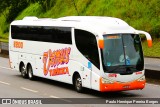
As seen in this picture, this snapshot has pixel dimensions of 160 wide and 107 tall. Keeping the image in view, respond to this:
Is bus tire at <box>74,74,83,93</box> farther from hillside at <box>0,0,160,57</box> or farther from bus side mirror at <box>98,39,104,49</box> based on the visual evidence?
hillside at <box>0,0,160,57</box>

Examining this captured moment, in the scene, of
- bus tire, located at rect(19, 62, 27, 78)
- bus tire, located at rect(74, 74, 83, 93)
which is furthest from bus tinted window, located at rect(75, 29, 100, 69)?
bus tire, located at rect(19, 62, 27, 78)

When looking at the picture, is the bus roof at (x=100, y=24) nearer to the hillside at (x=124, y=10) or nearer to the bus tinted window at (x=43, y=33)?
the bus tinted window at (x=43, y=33)

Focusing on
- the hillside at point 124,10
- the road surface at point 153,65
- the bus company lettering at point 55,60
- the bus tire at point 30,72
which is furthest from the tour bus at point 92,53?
the hillside at point 124,10

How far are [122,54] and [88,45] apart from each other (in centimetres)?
153

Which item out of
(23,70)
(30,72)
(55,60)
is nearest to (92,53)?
(55,60)

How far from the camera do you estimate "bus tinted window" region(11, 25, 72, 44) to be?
68.6ft

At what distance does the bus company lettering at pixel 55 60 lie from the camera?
20.8 metres

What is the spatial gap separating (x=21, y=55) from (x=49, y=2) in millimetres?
41069

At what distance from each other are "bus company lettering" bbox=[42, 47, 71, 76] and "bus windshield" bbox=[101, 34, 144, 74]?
290cm

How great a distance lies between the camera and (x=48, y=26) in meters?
22.8

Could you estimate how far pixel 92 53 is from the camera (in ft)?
60.3

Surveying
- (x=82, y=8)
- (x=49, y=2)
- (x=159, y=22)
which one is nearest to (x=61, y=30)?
(x=159, y=22)

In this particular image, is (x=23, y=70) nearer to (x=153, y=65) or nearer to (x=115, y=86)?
(x=153, y=65)

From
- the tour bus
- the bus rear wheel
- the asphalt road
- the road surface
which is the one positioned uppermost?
the tour bus
